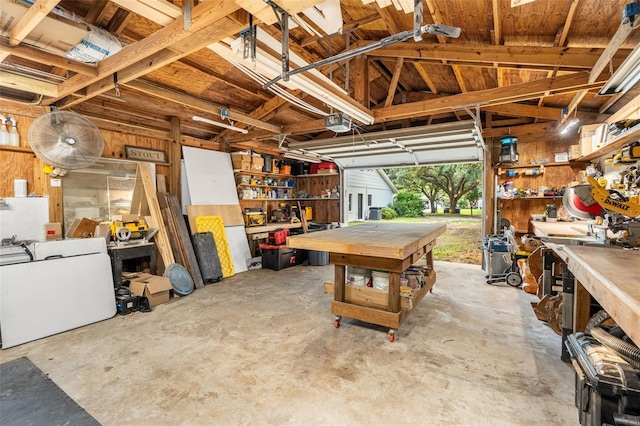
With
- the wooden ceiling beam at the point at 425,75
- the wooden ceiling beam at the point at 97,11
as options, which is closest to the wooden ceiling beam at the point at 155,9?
the wooden ceiling beam at the point at 97,11

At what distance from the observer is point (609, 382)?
1.13m

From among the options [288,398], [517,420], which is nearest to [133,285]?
[288,398]

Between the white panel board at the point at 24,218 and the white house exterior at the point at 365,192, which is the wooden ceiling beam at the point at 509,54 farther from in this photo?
the white house exterior at the point at 365,192

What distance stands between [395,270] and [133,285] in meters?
3.52

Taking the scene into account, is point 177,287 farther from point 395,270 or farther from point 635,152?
point 635,152

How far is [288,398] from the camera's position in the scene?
206 cm

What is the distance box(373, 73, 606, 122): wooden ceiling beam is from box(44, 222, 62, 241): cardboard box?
182 inches

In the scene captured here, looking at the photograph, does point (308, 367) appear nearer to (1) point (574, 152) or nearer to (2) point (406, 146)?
(2) point (406, 146)

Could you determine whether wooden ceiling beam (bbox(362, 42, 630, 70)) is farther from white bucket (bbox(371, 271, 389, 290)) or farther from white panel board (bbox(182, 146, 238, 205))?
white panel board (bbox(182, 146, 238, 205))

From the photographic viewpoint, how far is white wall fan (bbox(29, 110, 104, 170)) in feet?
10.8

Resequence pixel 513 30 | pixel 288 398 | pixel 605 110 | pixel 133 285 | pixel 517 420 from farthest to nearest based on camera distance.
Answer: pixel 605 110, pixel 133 285, pixel 513 30, pixel 288 398, pixel 517 420

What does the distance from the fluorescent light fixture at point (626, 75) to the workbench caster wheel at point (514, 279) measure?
3026 millimetres

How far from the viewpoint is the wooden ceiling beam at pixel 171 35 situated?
5.94 feet

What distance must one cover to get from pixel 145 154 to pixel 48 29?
10.1ft
